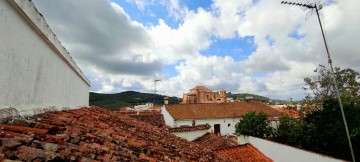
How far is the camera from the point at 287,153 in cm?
1572

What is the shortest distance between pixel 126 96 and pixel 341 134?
273 feet

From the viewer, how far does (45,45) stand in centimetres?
447

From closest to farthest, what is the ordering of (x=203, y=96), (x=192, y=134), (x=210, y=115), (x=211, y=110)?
(x=192, y=134)
(x=210, y=115)
(x=211, y=110)
(x=203, y=96)

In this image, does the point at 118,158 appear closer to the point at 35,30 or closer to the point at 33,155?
the point at 33,155

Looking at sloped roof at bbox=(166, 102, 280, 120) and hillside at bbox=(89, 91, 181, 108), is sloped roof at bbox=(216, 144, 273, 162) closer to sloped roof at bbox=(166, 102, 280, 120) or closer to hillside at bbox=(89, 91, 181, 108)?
sloped roof at bbox=(166, 102, 280, 120)

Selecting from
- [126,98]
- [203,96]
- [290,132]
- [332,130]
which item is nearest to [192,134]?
[290,132]

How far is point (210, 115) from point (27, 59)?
35415mm

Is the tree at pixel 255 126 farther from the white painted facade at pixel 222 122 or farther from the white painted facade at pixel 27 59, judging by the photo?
the white painted facade at pixel 27 59


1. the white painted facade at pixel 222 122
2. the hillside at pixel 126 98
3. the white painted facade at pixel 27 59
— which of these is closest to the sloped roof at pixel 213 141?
the white painted facade at pixel 27 59

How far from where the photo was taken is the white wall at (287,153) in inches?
547

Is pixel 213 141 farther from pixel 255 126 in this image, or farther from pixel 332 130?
pixel 332 130

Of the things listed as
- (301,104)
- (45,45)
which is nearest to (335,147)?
(301,104)

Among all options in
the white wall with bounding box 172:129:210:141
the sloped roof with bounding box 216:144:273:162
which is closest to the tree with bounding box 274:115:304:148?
the white wall with bounding box 172:129:210:141

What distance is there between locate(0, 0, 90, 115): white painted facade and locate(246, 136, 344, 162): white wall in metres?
12.4
